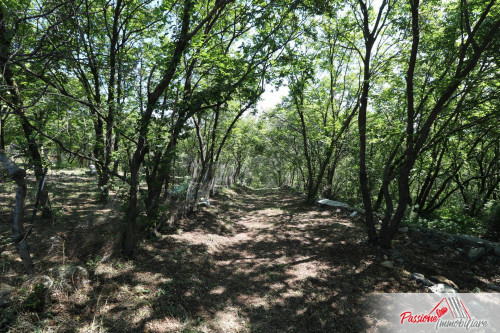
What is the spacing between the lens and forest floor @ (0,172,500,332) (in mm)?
3867

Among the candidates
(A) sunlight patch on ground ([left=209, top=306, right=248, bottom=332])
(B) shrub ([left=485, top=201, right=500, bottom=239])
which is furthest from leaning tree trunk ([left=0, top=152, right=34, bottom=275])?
(B) shrub ([left=485, top=201, right=500, bottom=239])

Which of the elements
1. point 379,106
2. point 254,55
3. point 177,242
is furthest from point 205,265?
point 379,106

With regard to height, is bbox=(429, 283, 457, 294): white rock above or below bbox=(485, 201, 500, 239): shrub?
below

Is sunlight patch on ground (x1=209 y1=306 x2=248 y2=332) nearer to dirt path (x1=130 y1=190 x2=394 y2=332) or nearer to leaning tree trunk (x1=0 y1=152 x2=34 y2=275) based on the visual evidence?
dirt path (x1=130 y1=190 x2=394 y2=332)

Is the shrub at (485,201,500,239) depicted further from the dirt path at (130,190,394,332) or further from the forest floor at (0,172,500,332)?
the dirt path at (130,190,394,332)

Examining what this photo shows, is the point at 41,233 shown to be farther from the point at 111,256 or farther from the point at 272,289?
the point at 272,289

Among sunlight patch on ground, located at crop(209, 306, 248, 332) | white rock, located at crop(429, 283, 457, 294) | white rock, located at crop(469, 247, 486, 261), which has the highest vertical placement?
white rock, located at crop(469, 247, 486, 261)

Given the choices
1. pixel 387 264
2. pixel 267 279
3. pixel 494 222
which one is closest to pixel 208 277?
pixel 267 279

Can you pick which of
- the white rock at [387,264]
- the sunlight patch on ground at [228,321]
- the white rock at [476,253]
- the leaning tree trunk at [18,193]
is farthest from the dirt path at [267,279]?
the white rock at [476,253]

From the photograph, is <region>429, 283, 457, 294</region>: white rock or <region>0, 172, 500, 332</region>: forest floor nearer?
<region>0, 172, 500, 332</region>: forest floor

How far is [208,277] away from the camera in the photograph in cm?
567

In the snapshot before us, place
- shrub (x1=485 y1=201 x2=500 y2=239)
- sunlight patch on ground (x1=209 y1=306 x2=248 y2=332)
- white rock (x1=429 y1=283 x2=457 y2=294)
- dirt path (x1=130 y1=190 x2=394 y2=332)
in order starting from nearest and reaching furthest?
sunlight patch on ground (x1=209 y1=306 x2=248 y2=332) < dirt path (x1=130 y1=190 x2=394 y2=332) < white rock (x1=429 y1=283 x2=457 y2=294) < shrub (x1=485 y1=201 x2=500 y2=239)

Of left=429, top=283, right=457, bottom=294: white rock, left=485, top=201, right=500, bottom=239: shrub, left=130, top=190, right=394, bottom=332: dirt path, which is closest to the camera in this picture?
left=130, top=190, right=394, bottom=332: dirt path

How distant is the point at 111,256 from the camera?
5445 millimetres
